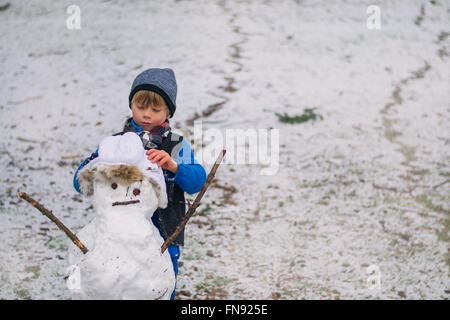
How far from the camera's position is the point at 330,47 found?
958cm

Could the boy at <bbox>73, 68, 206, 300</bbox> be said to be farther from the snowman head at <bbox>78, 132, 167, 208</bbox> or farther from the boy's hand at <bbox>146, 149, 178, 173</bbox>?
the snowman head at <bbox>78, 132, 167, 208</bbox>

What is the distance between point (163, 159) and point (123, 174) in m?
0.22

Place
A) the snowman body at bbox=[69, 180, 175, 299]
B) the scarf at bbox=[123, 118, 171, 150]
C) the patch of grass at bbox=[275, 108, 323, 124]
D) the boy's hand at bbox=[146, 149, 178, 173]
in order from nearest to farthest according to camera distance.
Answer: the snowman body at bbox=[69, 180, 175, 299] → the boy's hand at bbox=[146, 149, 178, 173] → the scarf at bbox=[123, 118, 171, 150] → the patch of grass at bbox=[275, 108, 323, 124]

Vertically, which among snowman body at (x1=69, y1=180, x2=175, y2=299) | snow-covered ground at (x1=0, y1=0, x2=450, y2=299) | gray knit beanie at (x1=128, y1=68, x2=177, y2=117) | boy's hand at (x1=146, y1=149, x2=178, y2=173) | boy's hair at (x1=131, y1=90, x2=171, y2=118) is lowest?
snow-covered ground at (x1=0, y1=0, x2=450, y2=299)

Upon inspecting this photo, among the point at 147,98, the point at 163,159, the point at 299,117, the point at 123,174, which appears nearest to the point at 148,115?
the point at 147,98

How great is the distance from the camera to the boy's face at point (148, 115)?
2369 mm

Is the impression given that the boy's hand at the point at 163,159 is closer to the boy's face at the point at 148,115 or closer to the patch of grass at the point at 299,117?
the boy's face at the point at 148,115

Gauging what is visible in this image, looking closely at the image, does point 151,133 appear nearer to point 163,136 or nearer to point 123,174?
point 163,136

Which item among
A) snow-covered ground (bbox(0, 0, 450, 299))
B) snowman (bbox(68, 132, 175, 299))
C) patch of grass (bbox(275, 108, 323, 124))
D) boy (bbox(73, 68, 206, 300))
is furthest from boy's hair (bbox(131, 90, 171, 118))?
patch of grass (bbox(275, 108, 323, 124))

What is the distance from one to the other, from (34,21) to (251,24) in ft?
16.3

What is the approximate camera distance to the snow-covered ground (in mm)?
4418

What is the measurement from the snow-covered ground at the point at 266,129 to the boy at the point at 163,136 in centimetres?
36
